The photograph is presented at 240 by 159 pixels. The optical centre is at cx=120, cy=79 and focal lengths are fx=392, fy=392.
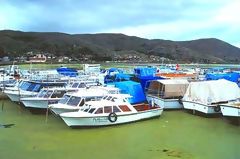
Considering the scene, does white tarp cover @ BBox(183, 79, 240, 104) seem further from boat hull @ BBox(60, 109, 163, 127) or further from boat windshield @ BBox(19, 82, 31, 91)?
boat windshield @ BBox(19, 82, 31, 91)

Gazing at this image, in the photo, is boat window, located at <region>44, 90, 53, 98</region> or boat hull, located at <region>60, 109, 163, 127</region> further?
boat window, located at <region>44, 90, 53, 98</region>

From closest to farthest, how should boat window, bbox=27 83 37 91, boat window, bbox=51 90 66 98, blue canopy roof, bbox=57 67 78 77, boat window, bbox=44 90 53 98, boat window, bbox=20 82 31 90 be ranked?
boat window, bbox=44 90 53 98 → boat window, bbox=51 90 66 98 → boat window, bbox=27 83 37 91 → boat window, bbox=20 82 31 90 → blue canopy roof, bbox=57 67 78 77

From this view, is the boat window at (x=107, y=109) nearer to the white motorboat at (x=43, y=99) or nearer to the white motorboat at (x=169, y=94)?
the white motorboat at (x=43, y=99)

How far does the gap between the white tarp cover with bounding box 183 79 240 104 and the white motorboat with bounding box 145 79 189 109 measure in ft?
3.66

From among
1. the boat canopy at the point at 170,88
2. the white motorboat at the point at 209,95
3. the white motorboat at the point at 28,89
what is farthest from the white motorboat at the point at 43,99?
the white motorboat at the point at 209,95

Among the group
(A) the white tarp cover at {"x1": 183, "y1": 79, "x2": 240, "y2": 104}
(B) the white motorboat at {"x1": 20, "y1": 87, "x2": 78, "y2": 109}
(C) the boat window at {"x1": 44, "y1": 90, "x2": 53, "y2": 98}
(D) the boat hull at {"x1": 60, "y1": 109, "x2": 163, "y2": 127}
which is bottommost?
(D) the boat hull at {"x1": 60, "y1": 109, "x2": 163, "y2": 127}

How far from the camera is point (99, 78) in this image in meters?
41.4

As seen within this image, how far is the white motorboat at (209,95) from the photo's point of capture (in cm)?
2791

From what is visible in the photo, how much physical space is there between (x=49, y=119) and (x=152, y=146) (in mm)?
9909

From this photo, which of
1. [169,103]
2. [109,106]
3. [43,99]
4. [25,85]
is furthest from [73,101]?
[25,85]

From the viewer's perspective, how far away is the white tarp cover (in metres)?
28.5

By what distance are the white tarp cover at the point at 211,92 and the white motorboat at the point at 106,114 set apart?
14.9ft

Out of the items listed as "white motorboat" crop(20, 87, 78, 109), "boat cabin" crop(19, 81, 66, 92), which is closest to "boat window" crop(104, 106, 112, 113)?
"white motorboat" crop(20, 87, 78, 109)

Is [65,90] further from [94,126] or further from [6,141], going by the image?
[6,141]
